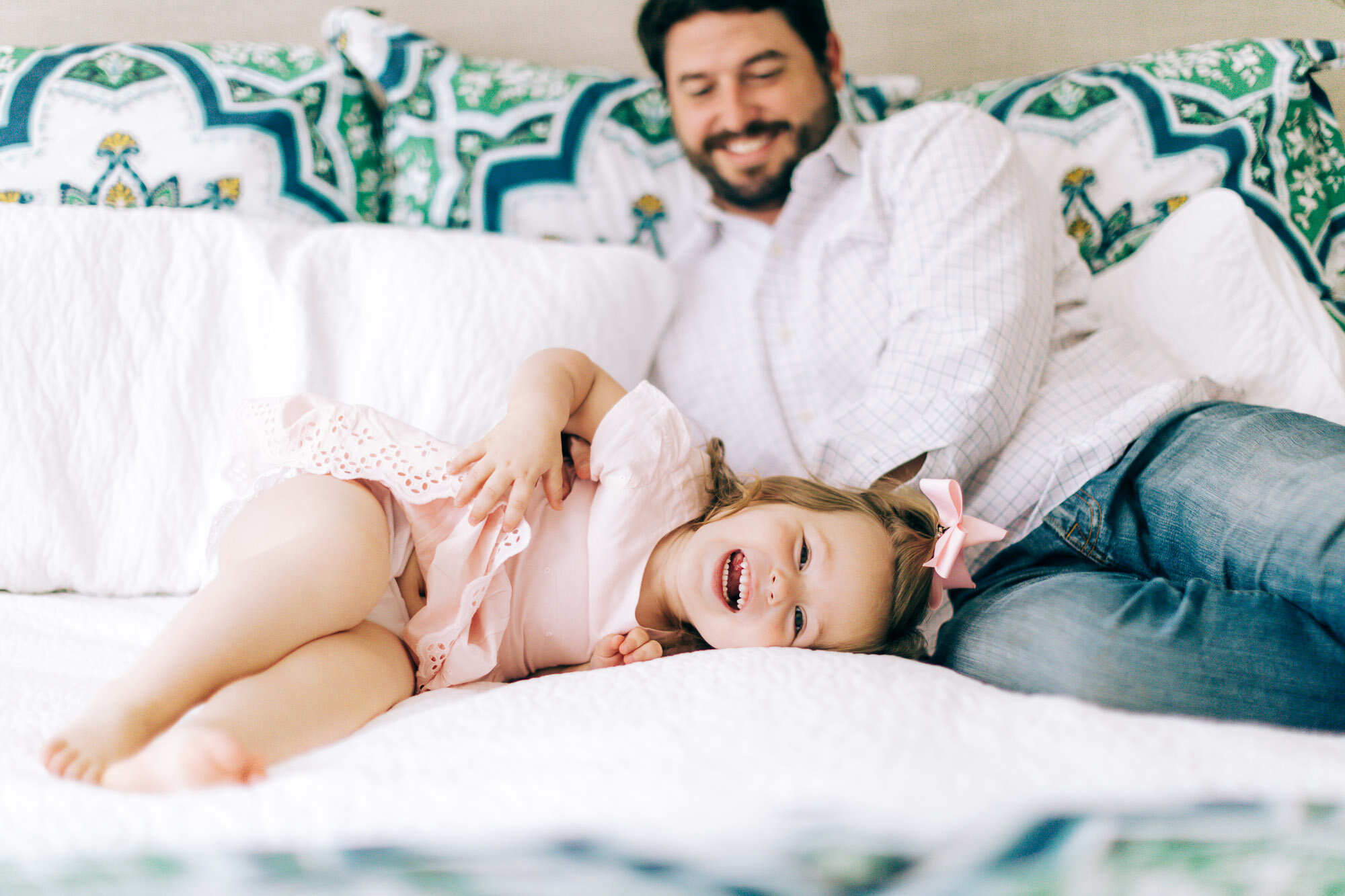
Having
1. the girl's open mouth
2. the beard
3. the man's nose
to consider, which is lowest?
the girl's open mouth

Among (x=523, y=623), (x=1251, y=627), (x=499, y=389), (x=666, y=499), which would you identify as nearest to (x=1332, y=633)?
(x=1251, y=627)

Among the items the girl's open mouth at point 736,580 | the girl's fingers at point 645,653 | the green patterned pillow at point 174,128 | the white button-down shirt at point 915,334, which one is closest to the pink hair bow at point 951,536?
the white button-down shirt at point 915,334

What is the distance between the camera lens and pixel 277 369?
1062 millimetres

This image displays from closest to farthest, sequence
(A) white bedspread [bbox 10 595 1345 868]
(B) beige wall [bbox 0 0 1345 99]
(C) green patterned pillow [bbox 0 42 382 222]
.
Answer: (A) white bedspread [bbox 10 595 1345 868]
(C) green patterned pillow [bbox 0 42 382 222]
(B) beige wall [bbox 0 0 1345 99]

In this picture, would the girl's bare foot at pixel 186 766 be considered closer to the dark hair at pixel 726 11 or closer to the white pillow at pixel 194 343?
the white pillow at pixel 194 343

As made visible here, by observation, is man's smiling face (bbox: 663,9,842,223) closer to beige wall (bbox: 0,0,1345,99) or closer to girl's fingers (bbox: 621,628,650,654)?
beige wall (bbox: 0,0,1345,99)

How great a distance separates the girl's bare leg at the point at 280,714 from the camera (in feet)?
1.66

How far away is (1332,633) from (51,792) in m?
1.00

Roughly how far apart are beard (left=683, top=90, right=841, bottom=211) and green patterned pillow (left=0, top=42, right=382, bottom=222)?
2.03ft

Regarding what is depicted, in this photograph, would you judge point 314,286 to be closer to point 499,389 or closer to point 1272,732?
point 499,389

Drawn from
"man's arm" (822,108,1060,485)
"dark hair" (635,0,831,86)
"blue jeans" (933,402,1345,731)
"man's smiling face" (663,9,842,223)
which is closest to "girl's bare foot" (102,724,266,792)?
"blue jeans" (933,402,1345,731)

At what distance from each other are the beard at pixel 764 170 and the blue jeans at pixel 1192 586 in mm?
699

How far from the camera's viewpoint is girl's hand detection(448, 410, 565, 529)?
0.78m

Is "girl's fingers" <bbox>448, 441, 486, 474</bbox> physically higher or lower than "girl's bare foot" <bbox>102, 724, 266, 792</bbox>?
higher
